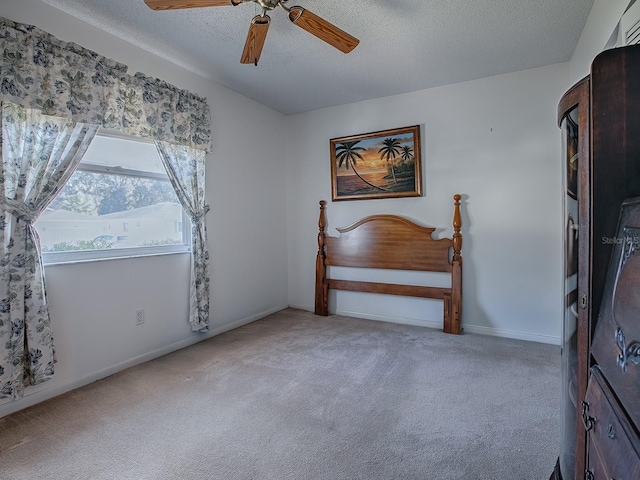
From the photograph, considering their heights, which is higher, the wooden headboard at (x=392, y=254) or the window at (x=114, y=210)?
the window at (x=114, y=210)

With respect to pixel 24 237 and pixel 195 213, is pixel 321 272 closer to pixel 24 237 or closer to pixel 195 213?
pixel 195 213

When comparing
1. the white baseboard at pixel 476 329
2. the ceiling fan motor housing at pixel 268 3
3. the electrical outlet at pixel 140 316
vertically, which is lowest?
the white baseboard at pixel 476 329

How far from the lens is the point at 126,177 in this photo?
2.60m

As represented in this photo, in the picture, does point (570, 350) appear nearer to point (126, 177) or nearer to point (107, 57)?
point (126, 177)

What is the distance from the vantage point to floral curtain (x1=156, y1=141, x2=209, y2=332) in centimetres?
291

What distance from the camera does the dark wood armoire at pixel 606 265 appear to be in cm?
67

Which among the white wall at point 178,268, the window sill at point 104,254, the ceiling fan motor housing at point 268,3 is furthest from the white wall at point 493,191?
the ceiling fan motor housing at point 268,3

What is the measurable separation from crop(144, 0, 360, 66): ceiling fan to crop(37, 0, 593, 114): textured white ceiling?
301mm

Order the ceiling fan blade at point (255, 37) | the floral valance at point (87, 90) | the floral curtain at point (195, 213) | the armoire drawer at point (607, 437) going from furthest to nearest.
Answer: the floral curtain at point (195, 213), the floral valance at point (87, 90), the ceiling fan blade at point (255, 37), the armoire drawer at point (607, 437)

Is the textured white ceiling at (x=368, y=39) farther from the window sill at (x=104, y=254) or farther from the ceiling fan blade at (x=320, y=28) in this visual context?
the window sill at (x=104, y=254)

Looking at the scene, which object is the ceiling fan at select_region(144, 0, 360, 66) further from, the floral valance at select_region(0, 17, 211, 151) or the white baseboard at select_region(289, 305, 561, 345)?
the white baseboard at select_region(289, 305, 561, 345)

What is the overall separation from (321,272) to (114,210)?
2245 millimetres

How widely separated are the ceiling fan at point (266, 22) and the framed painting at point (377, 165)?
162cm

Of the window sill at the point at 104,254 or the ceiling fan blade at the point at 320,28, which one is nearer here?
the ceiling fan blade at the point at 320,28
